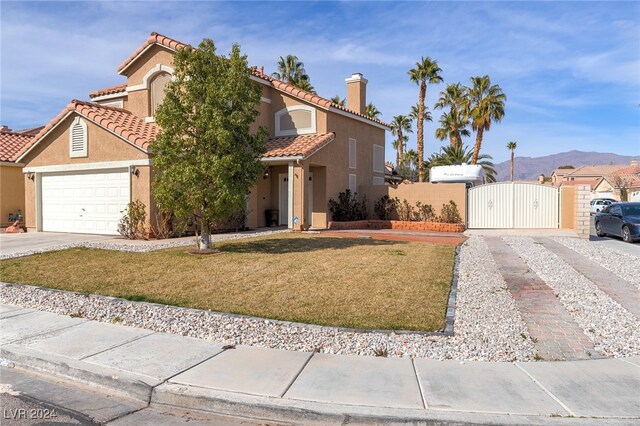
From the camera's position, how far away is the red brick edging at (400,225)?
67.9ft

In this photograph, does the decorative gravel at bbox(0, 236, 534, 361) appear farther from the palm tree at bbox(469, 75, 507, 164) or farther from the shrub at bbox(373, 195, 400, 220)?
the palm tree at bbox(469, 75, 507, 164)

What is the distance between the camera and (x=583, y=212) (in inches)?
701

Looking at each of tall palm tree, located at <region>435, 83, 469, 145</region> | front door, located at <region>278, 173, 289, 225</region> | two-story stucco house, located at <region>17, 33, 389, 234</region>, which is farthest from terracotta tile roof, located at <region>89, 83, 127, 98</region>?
tall palm tree, located at <region>435, 83, 469, 145</region>

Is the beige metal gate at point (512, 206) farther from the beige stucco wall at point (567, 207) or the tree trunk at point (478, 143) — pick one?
the tree trunk at point (478, 143)

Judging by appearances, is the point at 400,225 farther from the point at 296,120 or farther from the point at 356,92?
the point at 356,92

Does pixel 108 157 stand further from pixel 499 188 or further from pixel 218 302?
pixel 499 188

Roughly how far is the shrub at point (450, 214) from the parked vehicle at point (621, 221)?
6.03 m

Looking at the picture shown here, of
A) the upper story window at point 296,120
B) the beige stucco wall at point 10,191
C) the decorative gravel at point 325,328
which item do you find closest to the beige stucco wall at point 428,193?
the upper story window at point 296,120

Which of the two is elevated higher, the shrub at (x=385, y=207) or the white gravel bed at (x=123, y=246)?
the shrub at (x=385, y=207)

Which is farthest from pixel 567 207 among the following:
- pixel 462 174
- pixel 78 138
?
pixel 78 138

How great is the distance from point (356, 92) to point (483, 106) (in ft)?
51.2

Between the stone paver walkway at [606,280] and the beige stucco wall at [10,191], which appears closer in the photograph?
the stone paver walkway at [606,280]

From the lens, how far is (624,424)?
3826 millimetres

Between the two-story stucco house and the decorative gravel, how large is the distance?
28.4ft
